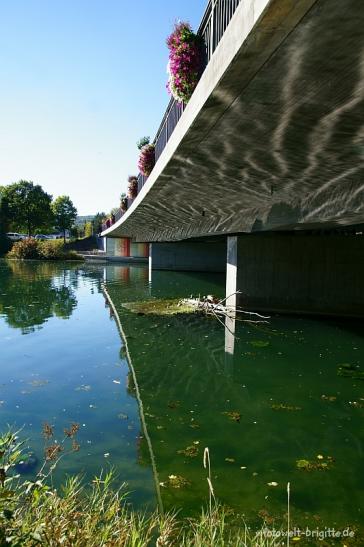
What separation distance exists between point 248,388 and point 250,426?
6.68 feet

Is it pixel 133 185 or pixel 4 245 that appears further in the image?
pixel 4 245

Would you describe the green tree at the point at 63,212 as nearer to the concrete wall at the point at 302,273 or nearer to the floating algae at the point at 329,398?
the concrete wall at the point at 302,273

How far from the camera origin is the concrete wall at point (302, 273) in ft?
55.8

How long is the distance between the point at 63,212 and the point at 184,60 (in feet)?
330

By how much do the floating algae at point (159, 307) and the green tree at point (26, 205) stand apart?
243 ft

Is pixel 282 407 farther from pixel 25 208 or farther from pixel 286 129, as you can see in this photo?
pixel 25 208

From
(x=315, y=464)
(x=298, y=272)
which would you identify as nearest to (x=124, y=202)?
(x=298, y=272)

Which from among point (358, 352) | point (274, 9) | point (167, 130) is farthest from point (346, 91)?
point (358, 352)

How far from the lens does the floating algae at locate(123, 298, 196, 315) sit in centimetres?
1894

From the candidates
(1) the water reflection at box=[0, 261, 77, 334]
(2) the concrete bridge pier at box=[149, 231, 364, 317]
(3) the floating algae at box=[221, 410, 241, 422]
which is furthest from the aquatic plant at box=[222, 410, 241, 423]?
(2) the concrete bridge pier at box=[149, 231, 364, 317]

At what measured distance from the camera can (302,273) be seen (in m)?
17.8

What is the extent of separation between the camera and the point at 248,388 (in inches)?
355

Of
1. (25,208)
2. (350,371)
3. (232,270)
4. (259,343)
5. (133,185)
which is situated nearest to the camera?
(350,371)

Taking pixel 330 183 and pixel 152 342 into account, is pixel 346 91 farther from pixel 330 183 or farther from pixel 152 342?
pixel 152 342
